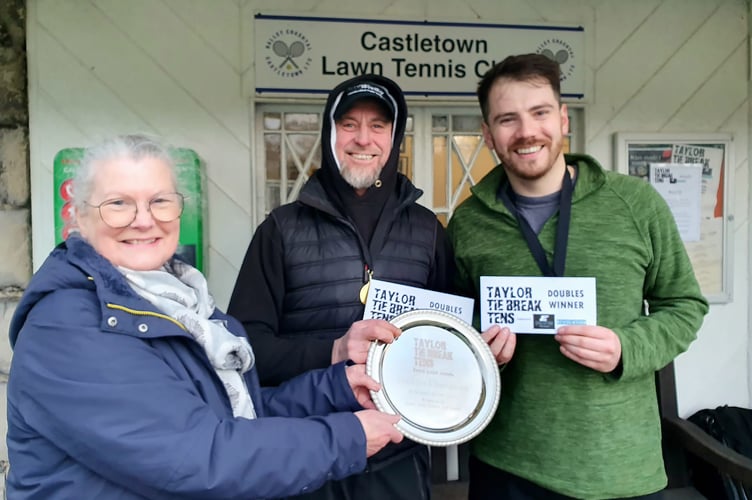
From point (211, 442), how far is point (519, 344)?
103cm

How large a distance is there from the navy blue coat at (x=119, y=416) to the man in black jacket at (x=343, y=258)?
19.3 inches

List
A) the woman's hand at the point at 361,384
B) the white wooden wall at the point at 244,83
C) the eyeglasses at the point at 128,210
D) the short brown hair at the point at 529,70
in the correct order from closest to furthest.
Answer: the eyeglasses at the point at 128,210 < the woman's hand at the point at 361,384 < the short brown hair at the point at 529,70 < the white wooden wall at the point at 244,83

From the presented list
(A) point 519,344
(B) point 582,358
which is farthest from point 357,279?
(B) point 582,358

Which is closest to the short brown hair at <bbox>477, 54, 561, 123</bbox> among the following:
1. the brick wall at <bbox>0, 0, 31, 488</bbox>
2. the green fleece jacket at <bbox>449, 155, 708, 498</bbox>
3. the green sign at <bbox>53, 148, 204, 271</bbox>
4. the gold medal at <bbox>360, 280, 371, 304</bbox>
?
the green fleece jacket at <bbox>449, 155, 708, 498</bbox>

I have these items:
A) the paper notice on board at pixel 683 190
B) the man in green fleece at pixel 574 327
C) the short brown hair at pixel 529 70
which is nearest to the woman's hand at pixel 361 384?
the man in green fleece at pixel 574 327

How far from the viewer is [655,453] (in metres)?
1.62

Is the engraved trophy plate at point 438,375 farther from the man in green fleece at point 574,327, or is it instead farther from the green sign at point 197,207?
the green sign at point 197,207

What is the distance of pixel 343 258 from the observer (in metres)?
1.68

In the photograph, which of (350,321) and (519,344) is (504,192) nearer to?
(519,344)

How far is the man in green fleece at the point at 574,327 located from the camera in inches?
61.2

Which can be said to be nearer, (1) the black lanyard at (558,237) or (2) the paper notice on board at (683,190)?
(1) the black lanyard at (558,237)

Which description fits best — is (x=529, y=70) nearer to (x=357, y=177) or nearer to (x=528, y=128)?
(x=528, y=128)

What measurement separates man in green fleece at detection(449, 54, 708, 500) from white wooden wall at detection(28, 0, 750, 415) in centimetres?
140

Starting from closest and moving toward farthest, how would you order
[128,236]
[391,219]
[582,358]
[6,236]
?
[128,236]
[582,358]
[391,219]
[6,236]
